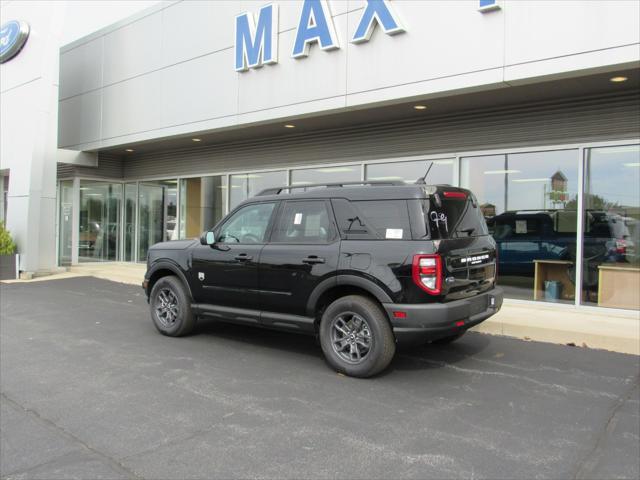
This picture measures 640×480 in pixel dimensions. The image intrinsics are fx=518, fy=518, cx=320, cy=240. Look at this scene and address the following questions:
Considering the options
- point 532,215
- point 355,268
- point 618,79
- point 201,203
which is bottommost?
point 355,268

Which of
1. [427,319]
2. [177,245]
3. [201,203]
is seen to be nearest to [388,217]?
[427,319]

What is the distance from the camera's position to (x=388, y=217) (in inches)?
205

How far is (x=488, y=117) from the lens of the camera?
9.02 m

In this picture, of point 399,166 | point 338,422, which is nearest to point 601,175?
point 399,166

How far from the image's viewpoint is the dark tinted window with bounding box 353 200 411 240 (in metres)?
5.08

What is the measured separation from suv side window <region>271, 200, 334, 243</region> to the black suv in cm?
1

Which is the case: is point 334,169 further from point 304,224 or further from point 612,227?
point 304,224

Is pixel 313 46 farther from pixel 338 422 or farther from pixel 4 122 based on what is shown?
pixel 4 122

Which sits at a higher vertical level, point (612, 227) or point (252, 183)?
point (252, 183)

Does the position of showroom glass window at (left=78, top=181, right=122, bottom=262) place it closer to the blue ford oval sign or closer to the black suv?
the blue ford oval sign

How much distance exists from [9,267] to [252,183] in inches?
272

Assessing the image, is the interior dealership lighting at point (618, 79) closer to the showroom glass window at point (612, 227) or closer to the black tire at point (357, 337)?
the showroom glass window at point (612, 227)

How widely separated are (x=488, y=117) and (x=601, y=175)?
207 cm

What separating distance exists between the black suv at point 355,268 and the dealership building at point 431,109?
3076 millimetres
